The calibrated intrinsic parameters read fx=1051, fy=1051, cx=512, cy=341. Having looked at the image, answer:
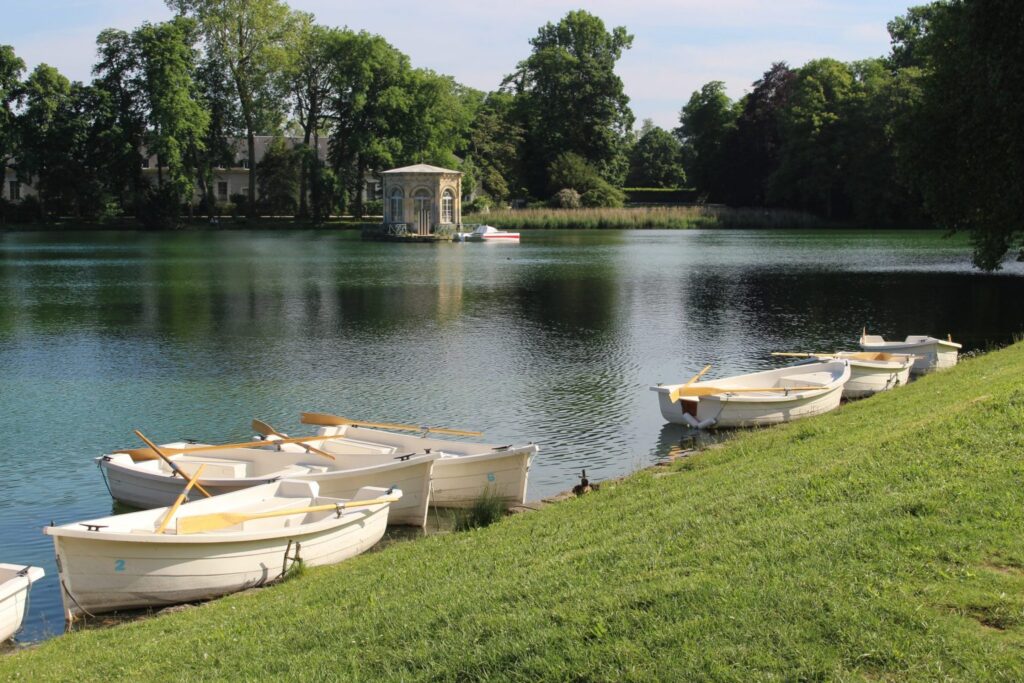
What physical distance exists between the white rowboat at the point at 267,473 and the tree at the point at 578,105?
322 feet

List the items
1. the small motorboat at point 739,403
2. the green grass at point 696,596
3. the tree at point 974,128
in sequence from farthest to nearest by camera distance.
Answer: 1. the tree at point 974,128
2. the small motorboat at point 739,403
3. the green grass at point 696,596

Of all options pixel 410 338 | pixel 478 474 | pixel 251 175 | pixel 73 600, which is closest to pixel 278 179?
pixel 251 175

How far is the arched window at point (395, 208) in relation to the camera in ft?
272

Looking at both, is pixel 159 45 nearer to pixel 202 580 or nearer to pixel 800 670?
pixel 202 580

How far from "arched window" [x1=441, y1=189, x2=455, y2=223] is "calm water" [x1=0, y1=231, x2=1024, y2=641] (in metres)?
21.3

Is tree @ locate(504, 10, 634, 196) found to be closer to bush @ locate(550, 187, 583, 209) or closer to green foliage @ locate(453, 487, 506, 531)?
bush @ locate(550, 187, 583, 209)

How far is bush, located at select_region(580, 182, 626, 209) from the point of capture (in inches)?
4194

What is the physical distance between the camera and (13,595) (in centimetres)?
923

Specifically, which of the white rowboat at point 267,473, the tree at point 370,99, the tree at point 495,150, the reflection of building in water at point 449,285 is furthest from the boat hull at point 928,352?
the tree at point 495,150

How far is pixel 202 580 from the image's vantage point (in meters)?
10.2

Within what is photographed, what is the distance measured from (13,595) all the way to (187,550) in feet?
5.10

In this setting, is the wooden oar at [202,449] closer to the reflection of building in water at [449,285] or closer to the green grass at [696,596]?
the green grass at [696,596]

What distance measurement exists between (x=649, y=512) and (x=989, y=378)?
801 cm

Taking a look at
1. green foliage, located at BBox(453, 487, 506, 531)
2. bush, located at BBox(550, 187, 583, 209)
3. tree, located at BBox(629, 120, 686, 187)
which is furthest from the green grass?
tree, located at BBox(629, 120, 686, 187)
